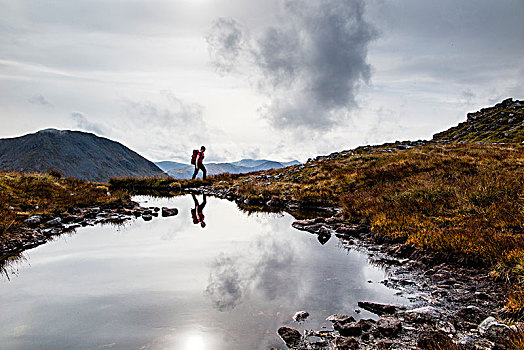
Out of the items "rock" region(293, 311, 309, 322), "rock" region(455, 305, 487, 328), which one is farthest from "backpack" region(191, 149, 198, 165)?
"rock" region(455, 305, 487, 328)

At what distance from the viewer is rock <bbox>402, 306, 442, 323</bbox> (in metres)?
5.26

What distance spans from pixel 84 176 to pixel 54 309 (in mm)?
142653

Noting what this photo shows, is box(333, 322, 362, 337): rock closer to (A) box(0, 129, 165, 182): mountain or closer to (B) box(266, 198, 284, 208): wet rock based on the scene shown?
(B) box(266, 198, 284, 208): wet rock

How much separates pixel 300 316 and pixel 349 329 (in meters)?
1.00

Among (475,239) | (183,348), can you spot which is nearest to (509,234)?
(475,239)

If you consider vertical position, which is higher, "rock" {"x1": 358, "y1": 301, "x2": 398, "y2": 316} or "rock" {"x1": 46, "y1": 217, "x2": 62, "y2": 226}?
"rock" {"x1": 46, "y1": 217, "x2": 62, "y2": 226}

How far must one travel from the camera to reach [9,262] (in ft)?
27.7

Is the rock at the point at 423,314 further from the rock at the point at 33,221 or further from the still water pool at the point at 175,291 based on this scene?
the rock at the point at 33,221

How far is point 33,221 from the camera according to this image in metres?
12.6

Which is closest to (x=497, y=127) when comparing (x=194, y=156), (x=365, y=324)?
(x=194, y=156)

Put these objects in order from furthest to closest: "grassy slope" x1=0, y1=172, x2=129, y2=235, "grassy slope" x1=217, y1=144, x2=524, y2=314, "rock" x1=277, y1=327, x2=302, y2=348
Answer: "grassy slope" x1=0, y1=172, x2=129, y2=235 < "grassy slope" x1=217, y1=144, x2=524, y2=314 < "rock" x1=277, y1=327, x2=302, y2=348

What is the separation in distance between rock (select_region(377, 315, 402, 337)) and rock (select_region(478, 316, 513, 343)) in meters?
1.22

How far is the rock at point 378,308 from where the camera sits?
5785mm

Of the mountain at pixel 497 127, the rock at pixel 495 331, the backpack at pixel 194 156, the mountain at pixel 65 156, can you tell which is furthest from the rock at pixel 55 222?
the mountain at pixel 65 156
